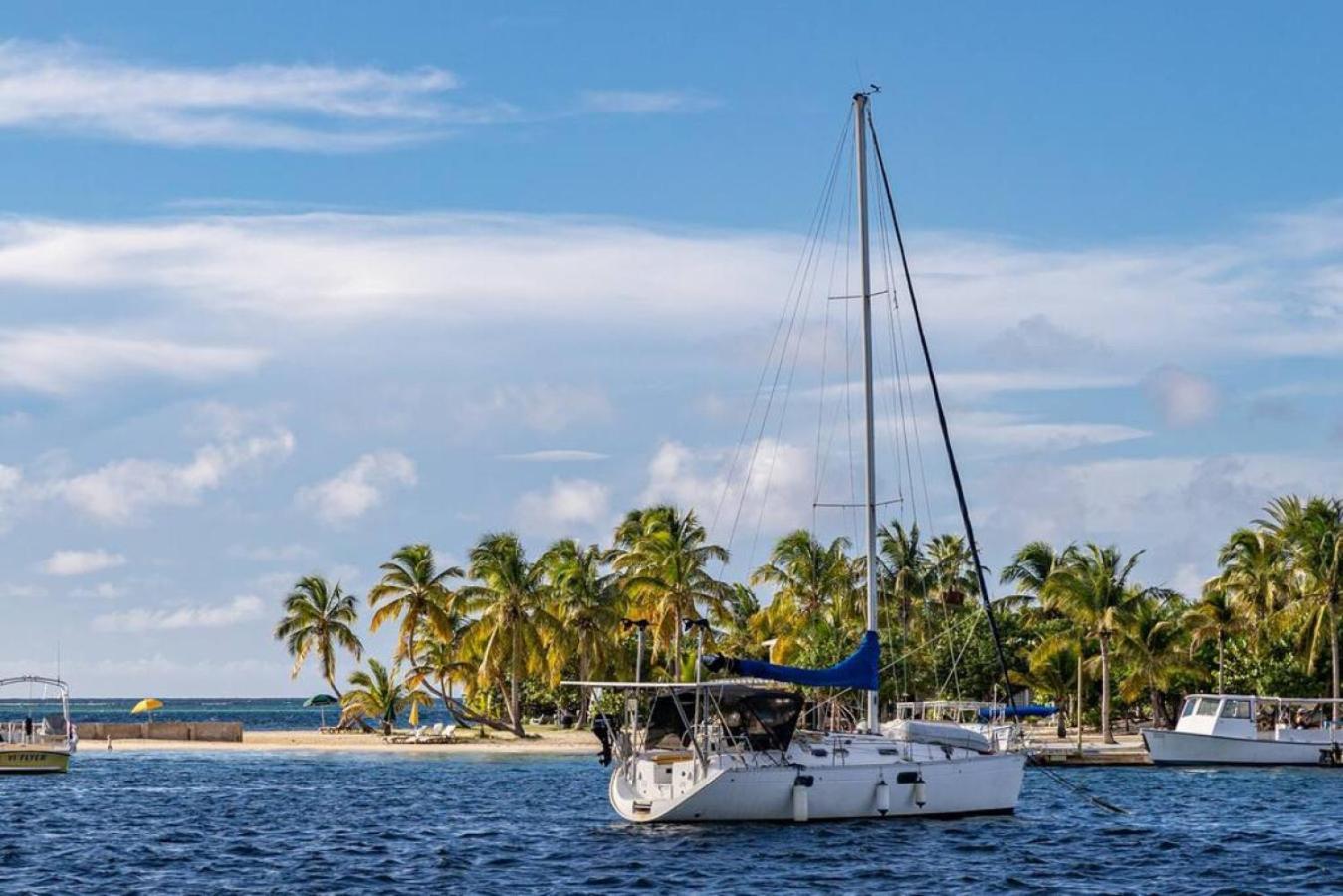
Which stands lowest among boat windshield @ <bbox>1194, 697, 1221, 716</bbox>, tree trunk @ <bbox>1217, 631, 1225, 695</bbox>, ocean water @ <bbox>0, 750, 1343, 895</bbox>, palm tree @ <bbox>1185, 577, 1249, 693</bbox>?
ocean water @ <bbox>0, 750, 1343, 895</bbox>

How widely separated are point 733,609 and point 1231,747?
149ft

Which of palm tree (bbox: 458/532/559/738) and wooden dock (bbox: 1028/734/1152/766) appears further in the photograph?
palm tree (bbox: 458/532/559/738)

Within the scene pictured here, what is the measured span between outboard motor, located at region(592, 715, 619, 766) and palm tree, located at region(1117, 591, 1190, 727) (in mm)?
54905

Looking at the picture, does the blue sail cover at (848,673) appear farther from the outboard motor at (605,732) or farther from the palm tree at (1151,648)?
the palm tree at (1151,648)

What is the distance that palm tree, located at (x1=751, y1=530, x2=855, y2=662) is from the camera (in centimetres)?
10738

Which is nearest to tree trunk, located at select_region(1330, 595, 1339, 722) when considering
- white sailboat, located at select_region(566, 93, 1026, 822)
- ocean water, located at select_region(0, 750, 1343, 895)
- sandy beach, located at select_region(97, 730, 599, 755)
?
ocean water, located at select_region(0, 750, 1343, 895)

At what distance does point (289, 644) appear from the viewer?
11169 centimetres

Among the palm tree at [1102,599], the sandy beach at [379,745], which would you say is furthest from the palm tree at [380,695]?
the palm tree at [1102,599]

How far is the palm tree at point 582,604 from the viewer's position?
10181 cm

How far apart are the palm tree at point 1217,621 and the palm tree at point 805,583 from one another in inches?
767

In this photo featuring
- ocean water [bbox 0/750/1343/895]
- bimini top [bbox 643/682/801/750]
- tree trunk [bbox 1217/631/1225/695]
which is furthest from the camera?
tree trunk [bbox 1217/631/1225/695]

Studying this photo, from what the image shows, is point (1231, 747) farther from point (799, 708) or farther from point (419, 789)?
point (799, 708)

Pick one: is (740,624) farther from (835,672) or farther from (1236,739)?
(835,672)

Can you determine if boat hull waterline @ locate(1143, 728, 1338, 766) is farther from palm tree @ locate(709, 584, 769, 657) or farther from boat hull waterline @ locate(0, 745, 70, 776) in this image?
boat hull waterline @ locate(0, 745, 70, 776)
